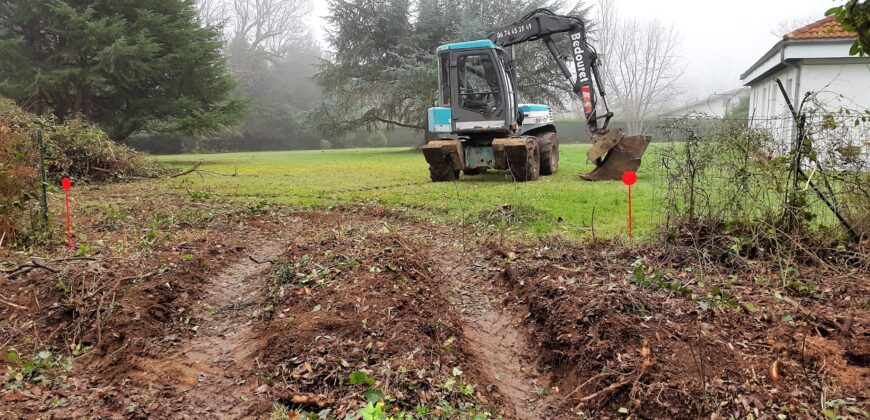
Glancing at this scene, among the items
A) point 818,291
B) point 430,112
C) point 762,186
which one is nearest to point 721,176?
point 762,186

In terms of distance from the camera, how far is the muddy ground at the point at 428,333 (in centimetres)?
327

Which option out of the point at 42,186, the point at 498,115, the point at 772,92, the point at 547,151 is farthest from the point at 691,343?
the point at 772,92

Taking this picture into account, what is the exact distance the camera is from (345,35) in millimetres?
→ 30344

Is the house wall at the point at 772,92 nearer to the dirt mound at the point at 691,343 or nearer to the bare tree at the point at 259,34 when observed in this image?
the dirt mound at the point at 691,343

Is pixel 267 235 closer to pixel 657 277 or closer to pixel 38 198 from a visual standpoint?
pixel 38 198

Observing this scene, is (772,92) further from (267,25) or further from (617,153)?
(267,25)

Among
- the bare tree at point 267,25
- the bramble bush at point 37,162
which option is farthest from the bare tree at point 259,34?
the bramble bush at point 37,162

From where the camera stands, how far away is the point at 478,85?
12773mm

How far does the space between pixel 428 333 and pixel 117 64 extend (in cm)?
1975

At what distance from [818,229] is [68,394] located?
5.59 metres

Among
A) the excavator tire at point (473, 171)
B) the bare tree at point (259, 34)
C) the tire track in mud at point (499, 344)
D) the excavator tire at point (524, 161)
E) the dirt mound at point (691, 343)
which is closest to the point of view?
the dirt mound at point (691, 343)

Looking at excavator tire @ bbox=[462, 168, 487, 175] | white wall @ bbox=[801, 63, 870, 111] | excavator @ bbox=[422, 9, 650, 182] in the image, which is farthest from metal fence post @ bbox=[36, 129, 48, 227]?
white wall @ bbox=[801, 63, 870, 111]

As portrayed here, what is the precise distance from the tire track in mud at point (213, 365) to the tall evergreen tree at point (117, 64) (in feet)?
57.1

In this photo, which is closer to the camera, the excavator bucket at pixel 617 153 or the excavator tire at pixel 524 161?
the excavator tire at pixel 524 161
